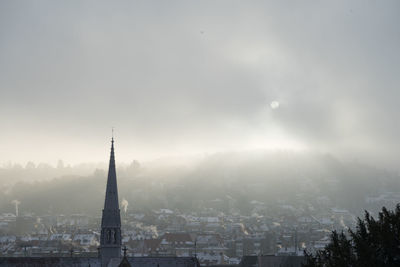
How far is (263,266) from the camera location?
92.9 m

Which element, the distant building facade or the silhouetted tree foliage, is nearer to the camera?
the silhouetted tree foliage

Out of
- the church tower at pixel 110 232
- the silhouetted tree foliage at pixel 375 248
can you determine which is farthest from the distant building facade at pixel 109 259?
the silhouetted tree foliage at pixel 375 248

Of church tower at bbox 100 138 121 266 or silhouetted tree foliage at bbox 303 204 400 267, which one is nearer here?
silhouetted tree foliage at bbox 303 204 400 267

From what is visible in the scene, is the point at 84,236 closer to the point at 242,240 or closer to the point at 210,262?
the point at 242,240

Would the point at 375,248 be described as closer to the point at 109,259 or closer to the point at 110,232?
the point at 109,259

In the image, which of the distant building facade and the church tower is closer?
the distant building facade

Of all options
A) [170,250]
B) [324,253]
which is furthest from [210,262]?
[324,253]

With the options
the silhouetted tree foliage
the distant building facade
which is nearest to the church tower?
the distant building facade

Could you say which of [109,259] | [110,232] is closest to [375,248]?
[109,259]

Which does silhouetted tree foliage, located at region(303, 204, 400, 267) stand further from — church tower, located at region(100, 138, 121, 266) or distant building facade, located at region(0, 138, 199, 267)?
church tower, located at region(100, 138, 121, 266)

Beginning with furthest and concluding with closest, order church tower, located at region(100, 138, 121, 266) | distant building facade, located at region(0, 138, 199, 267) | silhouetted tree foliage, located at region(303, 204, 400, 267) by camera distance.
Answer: church tower, located at region(100, 138, 121, 266), distant building facade, located at region(0, 138, 199, 267), silhouetted tree foliage, located at region(303, 204, 400, 267)

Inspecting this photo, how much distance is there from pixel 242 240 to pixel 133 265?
127 m

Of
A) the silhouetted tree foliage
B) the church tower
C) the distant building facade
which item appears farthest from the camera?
the church tower

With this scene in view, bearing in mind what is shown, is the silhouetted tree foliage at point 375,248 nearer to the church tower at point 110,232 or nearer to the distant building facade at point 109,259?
the distant building facade at point 109,259
